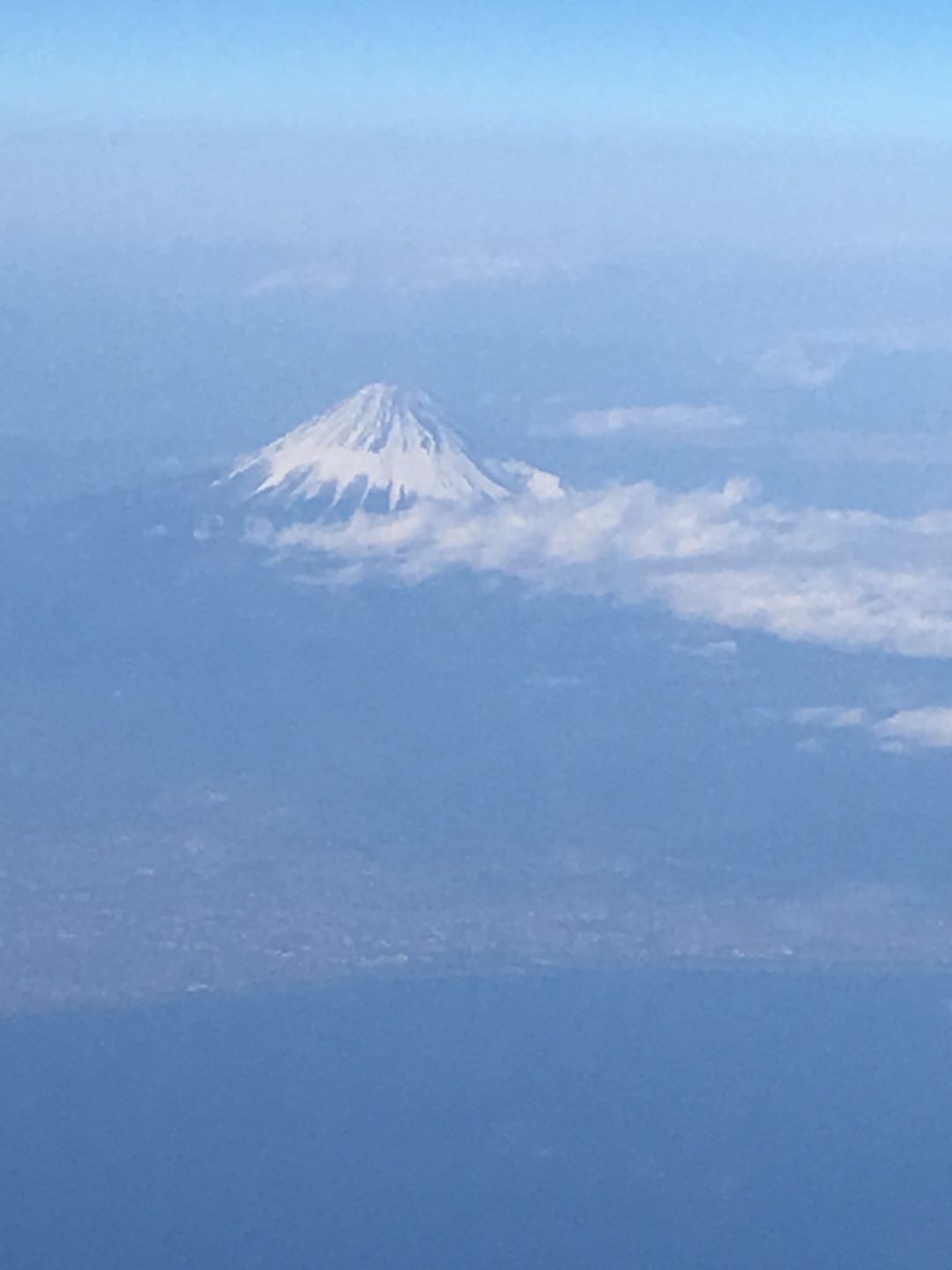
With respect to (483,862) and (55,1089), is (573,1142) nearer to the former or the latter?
(55,1089)

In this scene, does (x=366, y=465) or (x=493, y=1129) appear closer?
(x=493, y=1129)

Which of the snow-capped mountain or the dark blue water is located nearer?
the dark blue water

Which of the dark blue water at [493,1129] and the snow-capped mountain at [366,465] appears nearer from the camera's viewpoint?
the dark blue water at [493,1129]

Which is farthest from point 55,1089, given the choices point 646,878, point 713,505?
point 713,505

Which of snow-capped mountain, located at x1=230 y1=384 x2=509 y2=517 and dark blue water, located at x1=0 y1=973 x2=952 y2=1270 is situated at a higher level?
snow-capped mountain, located at x1=230 y1=384 x2=509 y2=517
